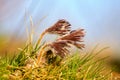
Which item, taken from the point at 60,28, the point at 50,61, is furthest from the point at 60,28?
the point at 50,61

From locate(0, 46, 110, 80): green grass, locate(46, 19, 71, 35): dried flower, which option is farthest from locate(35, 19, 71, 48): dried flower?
locate(0, 46, 110, 80): green grass

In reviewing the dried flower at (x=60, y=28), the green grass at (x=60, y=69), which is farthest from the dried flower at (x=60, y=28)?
the green grass at (x=60, y=69)

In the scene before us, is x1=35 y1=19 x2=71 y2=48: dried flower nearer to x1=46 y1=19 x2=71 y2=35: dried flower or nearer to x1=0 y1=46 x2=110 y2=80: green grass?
x1=46 y1=19 x2=71 y2=35: dried flower

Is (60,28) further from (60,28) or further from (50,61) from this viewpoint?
(50,61)

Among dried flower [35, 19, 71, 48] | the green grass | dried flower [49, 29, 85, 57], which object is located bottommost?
the green grass

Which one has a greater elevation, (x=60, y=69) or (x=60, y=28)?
(x=60, y=28)

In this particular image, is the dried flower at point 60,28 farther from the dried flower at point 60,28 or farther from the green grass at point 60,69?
the green grass at point 60,69
